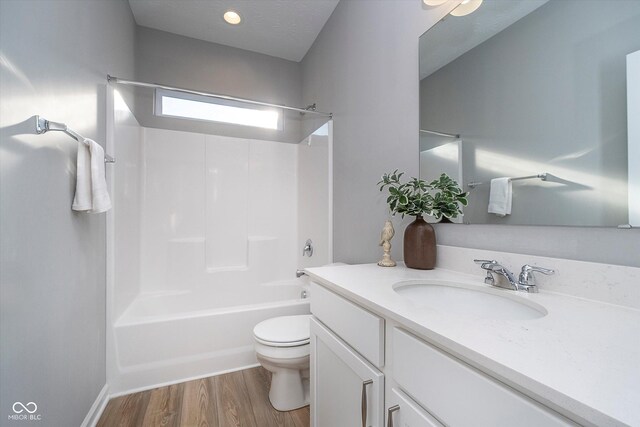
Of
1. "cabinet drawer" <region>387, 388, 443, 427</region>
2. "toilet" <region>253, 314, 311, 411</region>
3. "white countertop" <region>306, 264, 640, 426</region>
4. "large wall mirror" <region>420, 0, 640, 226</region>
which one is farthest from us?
"toilet" <region>253, 314, 311, 411</region>

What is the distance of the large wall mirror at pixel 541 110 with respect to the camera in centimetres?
72

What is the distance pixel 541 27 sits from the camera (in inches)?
34.9

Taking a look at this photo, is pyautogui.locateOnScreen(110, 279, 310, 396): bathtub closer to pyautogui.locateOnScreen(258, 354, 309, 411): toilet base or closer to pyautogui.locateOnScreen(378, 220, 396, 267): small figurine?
pyautogui.locateOnScreen(258, 354, 309, 411): toilet base

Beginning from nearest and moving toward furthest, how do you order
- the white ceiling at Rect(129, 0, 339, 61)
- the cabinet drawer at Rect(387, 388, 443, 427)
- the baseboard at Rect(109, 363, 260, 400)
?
the cabinet drawer at Rect(387, 388, 443, 427)
the baseboard at Rect(109, 363, 260, 400)
the white ceiling at Rect(129, 0, 339, 61)

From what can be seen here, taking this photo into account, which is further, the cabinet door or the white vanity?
the cabinet door

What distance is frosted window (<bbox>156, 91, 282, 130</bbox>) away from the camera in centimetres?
251

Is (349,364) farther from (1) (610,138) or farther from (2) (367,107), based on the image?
(2) (367,107)

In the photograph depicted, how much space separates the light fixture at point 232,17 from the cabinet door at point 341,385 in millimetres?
2380

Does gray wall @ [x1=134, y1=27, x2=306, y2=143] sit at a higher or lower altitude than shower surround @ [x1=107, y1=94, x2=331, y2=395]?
higher

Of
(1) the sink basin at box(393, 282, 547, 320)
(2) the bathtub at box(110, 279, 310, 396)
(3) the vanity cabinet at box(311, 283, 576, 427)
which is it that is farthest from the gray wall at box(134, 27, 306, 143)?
(1) the sink basin at box(393, 282, 547, 320)

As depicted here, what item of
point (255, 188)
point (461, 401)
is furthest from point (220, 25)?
point (461, 401)

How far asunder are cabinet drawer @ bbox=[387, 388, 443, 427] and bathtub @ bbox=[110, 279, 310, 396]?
145cm

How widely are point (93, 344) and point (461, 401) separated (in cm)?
174

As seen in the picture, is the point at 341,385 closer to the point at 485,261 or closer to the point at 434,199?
the point at 485,261
